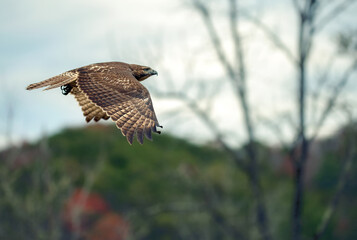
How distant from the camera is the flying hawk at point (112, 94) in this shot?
4.88 metres

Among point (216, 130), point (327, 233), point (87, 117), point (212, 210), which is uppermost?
point (87, 117)

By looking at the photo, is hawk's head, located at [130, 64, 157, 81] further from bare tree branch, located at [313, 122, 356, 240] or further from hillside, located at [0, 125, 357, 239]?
hillside, located at [0, 125, 357, 239]

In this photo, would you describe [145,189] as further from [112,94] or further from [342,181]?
[112,94]

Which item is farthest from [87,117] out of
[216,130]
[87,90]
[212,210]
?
[212,210]

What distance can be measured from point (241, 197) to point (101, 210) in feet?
32.1

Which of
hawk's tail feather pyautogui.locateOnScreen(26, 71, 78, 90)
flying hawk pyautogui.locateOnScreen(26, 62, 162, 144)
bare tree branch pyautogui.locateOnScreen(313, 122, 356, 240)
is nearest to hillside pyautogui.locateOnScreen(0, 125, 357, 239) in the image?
bare tree branch pyautogui.locateOnScreen(313, 122, 356, 240)

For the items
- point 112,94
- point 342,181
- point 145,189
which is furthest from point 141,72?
point 145,189

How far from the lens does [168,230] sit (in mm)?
38281

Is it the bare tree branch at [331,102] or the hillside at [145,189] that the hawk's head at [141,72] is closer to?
the bare tree branch at [331,102]

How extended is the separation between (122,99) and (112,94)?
0.12 metres

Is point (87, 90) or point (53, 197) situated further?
point (53, 197)

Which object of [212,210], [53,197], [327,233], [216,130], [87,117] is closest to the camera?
[87,117]

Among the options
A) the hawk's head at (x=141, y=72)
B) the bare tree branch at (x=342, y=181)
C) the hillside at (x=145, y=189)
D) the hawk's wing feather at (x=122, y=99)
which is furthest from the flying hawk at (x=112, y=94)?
the hillside at (x=145, y=189)

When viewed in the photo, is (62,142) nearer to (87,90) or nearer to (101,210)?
(101,210)
